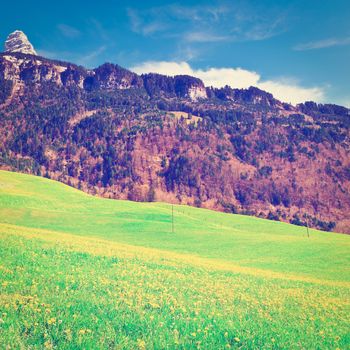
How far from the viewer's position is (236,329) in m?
9.55

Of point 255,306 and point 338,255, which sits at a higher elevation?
point 255,306

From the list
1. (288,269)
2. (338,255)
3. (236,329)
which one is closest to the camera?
(236,329)

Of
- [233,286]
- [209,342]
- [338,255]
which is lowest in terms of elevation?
[338,255]

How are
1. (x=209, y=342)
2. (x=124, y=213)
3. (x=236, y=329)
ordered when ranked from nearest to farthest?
(x=209, y=342) → (x=236, y=329) → (x=124, y=213)

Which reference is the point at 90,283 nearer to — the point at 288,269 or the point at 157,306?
the point at 157,306

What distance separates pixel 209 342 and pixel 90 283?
19.2 feet

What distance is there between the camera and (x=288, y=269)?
39438 millimetres

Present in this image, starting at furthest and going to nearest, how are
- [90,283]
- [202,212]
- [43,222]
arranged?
[202,212] < [43,222] < [90,283]

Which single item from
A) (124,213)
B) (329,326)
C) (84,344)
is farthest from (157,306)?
(124,213)

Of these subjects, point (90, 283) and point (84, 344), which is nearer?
point (84, 344)

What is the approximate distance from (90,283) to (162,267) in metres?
8.05

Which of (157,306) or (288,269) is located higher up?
(157,306)

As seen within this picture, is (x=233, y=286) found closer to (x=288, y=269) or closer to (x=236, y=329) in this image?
(x=236, y=329)

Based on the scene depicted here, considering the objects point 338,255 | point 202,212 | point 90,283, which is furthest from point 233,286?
point 202,212
